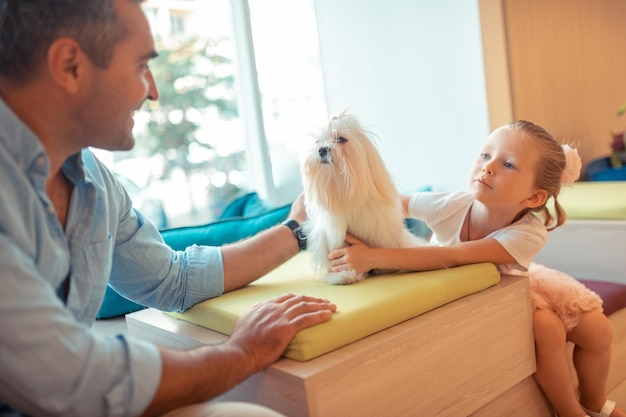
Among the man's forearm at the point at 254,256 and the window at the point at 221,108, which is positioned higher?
the window at the point at 221,108

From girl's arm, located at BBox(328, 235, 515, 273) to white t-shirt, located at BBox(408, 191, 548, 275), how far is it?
4 centimetres

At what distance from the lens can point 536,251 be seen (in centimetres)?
169

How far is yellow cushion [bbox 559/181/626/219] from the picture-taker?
2266 millimetres

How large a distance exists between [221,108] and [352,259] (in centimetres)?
194

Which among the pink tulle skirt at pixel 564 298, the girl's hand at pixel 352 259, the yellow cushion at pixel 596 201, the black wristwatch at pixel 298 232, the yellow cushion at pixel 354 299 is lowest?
the pink tulle skirt at pixel 564 298

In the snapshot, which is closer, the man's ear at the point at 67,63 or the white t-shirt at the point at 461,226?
the man's ear at the point at 67,63

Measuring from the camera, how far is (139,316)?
165cm

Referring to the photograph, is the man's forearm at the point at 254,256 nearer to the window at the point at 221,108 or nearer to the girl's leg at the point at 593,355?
the girl's leg at the point at 593,355

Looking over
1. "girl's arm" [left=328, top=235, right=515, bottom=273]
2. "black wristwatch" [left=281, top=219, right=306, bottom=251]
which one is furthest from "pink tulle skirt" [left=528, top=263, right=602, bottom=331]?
"black wristwatch" [left=281, top=219, right=306, bottom=251]

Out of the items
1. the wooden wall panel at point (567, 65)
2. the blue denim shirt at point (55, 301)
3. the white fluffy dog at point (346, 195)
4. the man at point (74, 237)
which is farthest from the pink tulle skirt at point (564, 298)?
A: the blue denim shirt at point (55, 301)

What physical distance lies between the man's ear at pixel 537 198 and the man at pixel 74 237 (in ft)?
2.30

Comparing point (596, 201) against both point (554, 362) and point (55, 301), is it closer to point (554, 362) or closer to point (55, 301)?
point (554, 362)

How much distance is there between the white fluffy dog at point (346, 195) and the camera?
5.01ft

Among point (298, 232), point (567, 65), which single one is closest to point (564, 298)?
point (298, 232)
